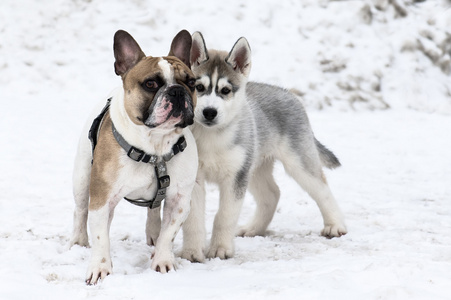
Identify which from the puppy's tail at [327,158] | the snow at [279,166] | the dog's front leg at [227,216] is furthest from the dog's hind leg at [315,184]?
the dog's front leg at [227,216]

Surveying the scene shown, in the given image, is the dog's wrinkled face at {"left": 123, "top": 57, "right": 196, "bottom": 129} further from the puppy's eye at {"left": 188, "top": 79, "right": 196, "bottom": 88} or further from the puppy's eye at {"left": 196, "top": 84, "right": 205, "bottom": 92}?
the puppy's eye at {"left": 196, "top": 84, "right": 205, "bottom": 92}

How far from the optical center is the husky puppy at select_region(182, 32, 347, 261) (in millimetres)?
4918

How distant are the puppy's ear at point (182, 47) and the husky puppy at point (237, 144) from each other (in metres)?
0.38

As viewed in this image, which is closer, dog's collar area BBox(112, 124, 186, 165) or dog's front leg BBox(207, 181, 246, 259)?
dog's collar area BBox(112, 124, 186, 165)

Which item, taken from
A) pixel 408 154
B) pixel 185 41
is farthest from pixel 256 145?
pixel 408 154

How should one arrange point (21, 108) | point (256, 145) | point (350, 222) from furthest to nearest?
point (21, 108), point (350, 222), point (256, 145)

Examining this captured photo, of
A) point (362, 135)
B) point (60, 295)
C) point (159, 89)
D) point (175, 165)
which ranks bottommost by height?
point (362, 135)

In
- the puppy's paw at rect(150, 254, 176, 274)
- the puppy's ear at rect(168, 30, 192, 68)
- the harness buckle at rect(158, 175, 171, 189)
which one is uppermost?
the puppy's ear at rect(168, 30, 192, 68)

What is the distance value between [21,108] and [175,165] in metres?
6.44

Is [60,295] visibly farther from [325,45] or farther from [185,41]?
[325,45]

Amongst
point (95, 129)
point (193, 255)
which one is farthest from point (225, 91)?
point (193, 255)

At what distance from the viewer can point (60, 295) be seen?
3635 millimetres

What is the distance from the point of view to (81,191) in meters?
4.71

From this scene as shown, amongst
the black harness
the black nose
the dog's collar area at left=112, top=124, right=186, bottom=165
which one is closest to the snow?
the black harness
